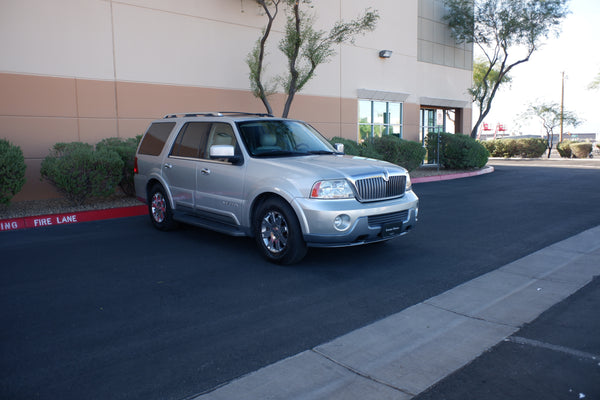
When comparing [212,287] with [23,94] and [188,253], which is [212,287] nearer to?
[188,253]

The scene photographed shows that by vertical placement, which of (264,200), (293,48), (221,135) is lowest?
(264,200)

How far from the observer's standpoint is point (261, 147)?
7.04 m

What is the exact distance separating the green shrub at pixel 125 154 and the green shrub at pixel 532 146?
31.1 metres

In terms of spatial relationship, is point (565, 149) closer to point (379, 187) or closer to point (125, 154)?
point (125, 154)

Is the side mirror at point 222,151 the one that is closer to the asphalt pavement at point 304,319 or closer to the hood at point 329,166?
the hood at point 329,166

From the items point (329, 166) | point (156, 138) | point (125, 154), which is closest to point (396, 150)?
point (125, 154)

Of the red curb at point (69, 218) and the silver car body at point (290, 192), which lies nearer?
the silver car body at point (290, 192)

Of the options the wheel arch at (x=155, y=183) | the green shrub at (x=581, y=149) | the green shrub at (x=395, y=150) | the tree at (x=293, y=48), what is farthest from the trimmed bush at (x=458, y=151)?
the green shrub at (x=581, y=149)

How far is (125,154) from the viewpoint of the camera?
1159 cm

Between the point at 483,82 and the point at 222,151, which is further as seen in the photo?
the point at 483,82

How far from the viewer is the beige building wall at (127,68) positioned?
12.0 m

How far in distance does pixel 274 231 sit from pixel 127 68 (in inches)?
372

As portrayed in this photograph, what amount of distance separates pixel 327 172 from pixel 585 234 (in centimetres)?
477

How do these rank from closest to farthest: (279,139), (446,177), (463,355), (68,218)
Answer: (463,355) < (279,139) < (68,218) < (446,177)
